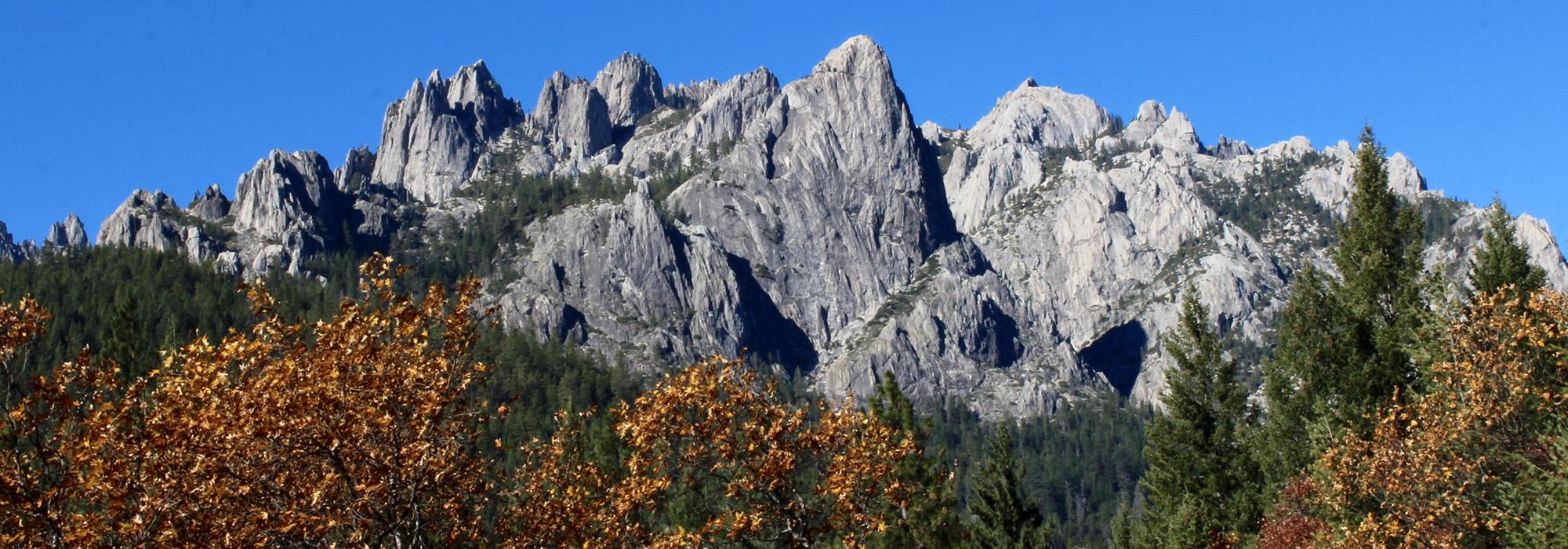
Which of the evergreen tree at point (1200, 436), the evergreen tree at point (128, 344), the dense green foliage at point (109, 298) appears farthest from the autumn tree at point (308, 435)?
the dense green foliage at point (109, 298)

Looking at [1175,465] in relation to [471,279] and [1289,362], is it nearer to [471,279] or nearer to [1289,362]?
[1289,362]

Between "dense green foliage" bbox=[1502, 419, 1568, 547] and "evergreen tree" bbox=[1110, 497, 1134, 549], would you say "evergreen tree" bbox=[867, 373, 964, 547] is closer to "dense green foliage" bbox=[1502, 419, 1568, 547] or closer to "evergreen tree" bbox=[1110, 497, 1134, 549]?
"evergreen tree" bbox=[1110, 497, 1134, 549]

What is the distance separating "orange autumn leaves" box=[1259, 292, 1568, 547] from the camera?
2330 cm

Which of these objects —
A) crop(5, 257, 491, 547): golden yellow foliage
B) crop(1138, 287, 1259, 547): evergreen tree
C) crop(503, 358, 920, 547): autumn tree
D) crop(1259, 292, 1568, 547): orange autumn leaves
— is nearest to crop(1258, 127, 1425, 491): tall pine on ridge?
crop(1138, 287, 1259, 547): evergreen tree

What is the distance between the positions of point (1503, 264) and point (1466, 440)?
1298cm

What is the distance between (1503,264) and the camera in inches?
1364

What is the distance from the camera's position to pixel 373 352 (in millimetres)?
17625

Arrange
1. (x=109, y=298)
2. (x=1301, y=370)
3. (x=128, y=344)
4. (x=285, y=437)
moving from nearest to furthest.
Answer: (x=285, y=437)
(x=1301, y=370)
(x=128, y=344)
(x=109, y=298)

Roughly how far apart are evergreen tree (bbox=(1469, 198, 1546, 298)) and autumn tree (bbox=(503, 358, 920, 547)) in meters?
21.2

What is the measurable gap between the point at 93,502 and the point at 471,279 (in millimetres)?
6061

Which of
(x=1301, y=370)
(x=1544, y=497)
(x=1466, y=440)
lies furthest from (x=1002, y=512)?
(x=1544, y=497)

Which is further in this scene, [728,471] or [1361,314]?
[1361,314]

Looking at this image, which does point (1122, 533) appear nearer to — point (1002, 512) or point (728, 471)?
point (1002, 512)

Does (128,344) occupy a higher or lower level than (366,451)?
higher
